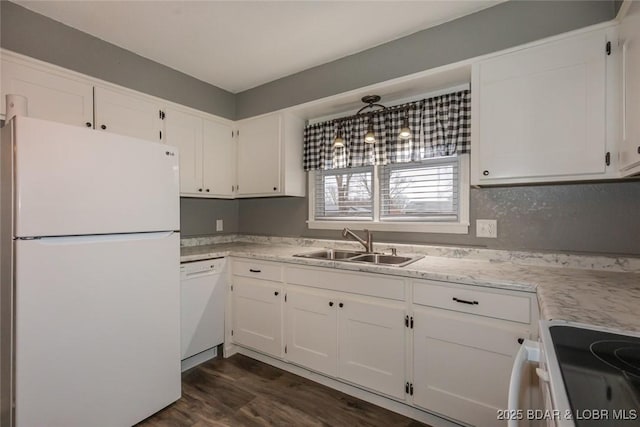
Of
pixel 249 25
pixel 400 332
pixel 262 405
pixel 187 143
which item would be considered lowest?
pixel 262 405

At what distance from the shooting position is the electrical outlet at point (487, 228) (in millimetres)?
1996

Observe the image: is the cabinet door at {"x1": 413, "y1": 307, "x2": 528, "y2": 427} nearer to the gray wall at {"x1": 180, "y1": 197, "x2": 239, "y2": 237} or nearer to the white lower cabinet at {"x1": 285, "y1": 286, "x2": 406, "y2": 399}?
the white lower cabinet at {"x1": 285, "y1": 286, "x2": 406, "y2": 399}

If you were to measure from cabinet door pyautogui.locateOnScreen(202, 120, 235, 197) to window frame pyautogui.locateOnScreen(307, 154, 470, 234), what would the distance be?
0.81 metres

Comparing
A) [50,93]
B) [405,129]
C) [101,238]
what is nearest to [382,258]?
[405,129]

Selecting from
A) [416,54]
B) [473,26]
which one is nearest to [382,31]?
[416,54]

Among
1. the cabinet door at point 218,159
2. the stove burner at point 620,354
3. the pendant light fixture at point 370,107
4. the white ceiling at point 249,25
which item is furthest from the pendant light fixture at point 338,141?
the stove burner at point 620,354

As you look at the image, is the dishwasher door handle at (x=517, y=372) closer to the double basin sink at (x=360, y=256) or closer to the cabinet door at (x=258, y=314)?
the double basin sink at (x=360, y=256)

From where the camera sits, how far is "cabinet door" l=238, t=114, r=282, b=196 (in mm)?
2764

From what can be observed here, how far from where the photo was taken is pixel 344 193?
2.76 metres

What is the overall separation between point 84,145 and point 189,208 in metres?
1.43

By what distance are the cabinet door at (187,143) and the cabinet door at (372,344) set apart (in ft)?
5.46

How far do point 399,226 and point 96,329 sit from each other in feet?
6.60

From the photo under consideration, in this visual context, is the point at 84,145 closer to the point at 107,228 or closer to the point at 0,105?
the point at 107,228

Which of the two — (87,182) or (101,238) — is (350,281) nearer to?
(101,238)
